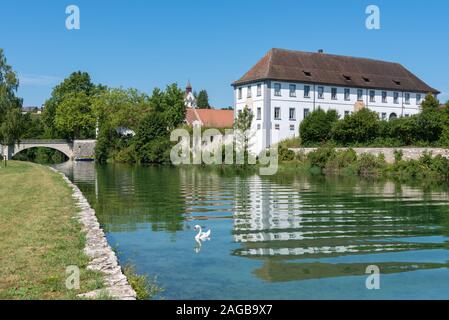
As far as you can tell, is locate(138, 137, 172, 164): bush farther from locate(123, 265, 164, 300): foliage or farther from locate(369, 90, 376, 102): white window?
locate(123, 265, 164, 300): foliage

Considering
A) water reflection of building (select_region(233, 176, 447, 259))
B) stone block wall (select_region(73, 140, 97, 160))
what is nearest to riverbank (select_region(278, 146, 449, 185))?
water reflection of building (select_region(233, 176, 447, 259))

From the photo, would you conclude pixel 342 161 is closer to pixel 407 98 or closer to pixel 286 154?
pixel 286 154

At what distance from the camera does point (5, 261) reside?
9.41 metres

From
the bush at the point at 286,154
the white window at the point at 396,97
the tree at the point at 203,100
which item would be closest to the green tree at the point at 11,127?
the bush at the point at 286,154

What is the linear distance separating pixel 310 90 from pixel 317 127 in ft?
39.3

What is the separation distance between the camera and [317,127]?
61156mm

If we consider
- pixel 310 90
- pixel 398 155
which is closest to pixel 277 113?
pixel 310 90

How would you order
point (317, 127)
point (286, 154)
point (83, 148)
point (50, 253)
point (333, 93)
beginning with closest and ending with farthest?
point (50, 253)
point (286, 154)
point (317, 127)
point (333, 93)
point (83, 148)

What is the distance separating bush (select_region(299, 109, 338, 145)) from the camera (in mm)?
61094

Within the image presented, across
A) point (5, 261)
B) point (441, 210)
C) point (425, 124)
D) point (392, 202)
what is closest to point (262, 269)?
point (5, 261)

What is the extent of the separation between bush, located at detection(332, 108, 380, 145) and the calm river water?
3244 centimetres

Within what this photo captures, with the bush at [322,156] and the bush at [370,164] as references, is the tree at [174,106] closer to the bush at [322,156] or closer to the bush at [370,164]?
the bush at [322,156]

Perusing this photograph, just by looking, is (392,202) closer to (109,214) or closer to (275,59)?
(109,214)

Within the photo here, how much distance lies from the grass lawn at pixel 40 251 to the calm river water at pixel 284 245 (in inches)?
51.8
